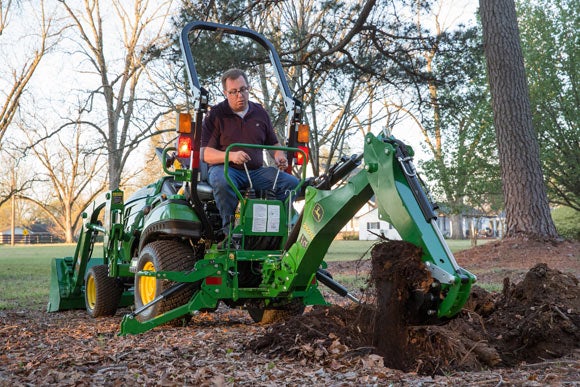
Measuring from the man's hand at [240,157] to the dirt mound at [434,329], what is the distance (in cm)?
155

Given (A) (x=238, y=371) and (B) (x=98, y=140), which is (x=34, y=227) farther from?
(A) (x=238, y=371)

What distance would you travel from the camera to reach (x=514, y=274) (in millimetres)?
10172

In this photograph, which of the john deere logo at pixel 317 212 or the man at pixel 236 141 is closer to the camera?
the john deere logo at pixel 317 212

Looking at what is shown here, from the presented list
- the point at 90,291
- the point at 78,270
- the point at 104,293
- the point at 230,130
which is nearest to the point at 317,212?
the point at 230,130

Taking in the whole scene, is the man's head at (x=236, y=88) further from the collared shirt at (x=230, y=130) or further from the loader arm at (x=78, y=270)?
the loader arm at (x=78, y=270)

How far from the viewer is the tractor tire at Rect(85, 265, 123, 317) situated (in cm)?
771

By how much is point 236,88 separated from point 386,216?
243 centimetres

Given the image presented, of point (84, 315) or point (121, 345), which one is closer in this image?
point (121, 345)

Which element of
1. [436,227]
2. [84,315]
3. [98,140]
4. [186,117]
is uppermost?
[98,140]

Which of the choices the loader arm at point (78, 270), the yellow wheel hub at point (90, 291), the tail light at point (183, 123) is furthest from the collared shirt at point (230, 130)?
the yellow wheel hub at point (90, 291)

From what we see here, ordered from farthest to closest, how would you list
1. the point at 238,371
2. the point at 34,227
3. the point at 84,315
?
1. the point at 34,227
2. the point at 84,315
3. the point at 238,371

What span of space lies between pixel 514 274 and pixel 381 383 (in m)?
7.17

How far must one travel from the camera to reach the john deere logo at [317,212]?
499 centimetres

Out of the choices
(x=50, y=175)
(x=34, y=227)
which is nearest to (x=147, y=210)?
(x=50, y=175)
